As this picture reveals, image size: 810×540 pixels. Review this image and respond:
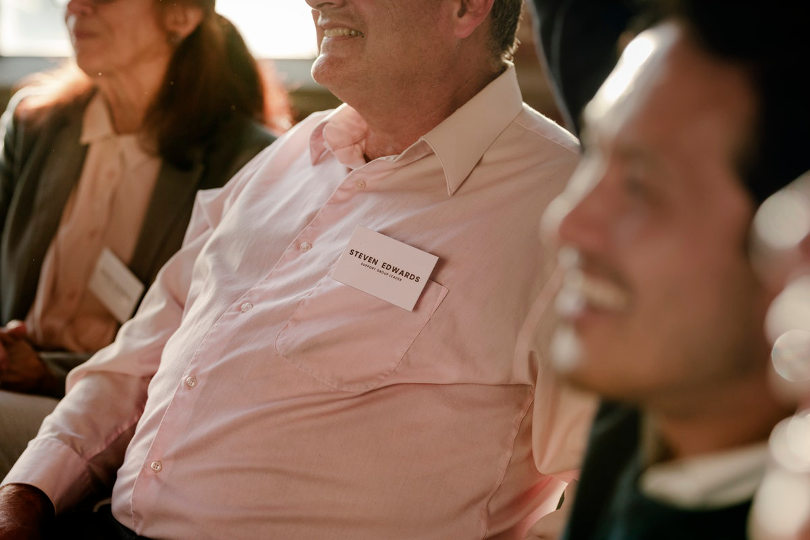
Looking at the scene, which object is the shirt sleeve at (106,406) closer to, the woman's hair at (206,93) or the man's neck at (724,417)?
the woman's hair at (206,93)

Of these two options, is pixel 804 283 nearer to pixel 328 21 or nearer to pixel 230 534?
pixel 230 534

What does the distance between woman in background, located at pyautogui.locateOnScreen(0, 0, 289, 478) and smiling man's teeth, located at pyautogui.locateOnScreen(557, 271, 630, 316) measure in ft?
5.54

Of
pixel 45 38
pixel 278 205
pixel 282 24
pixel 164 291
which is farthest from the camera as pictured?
pixel 45 38

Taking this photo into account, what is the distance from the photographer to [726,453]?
1.68ft

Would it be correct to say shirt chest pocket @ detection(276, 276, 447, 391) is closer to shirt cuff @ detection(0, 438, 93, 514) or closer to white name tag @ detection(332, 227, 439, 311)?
white name tag @ detection(332, 227, 439, 311)

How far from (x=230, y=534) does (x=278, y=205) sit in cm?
58

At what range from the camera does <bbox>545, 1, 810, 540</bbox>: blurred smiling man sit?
0.48m

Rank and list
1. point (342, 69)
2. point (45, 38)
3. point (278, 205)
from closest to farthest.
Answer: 1. point (342, 69)
2. point (278, 205)
3. point (45, 38)

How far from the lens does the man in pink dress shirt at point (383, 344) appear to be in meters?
1.34

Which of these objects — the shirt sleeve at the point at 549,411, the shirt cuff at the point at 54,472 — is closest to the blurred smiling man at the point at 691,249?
the shirt sleeve at the point at 549,411

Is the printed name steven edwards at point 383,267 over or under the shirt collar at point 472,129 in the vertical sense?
under

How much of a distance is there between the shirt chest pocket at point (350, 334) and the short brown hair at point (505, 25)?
1.55ft

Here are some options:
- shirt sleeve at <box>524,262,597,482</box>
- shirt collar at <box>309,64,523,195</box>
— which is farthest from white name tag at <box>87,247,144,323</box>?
shirt sleeve at <box>524,262,597,482</box>

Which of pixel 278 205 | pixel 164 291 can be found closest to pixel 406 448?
pixel 278 205
